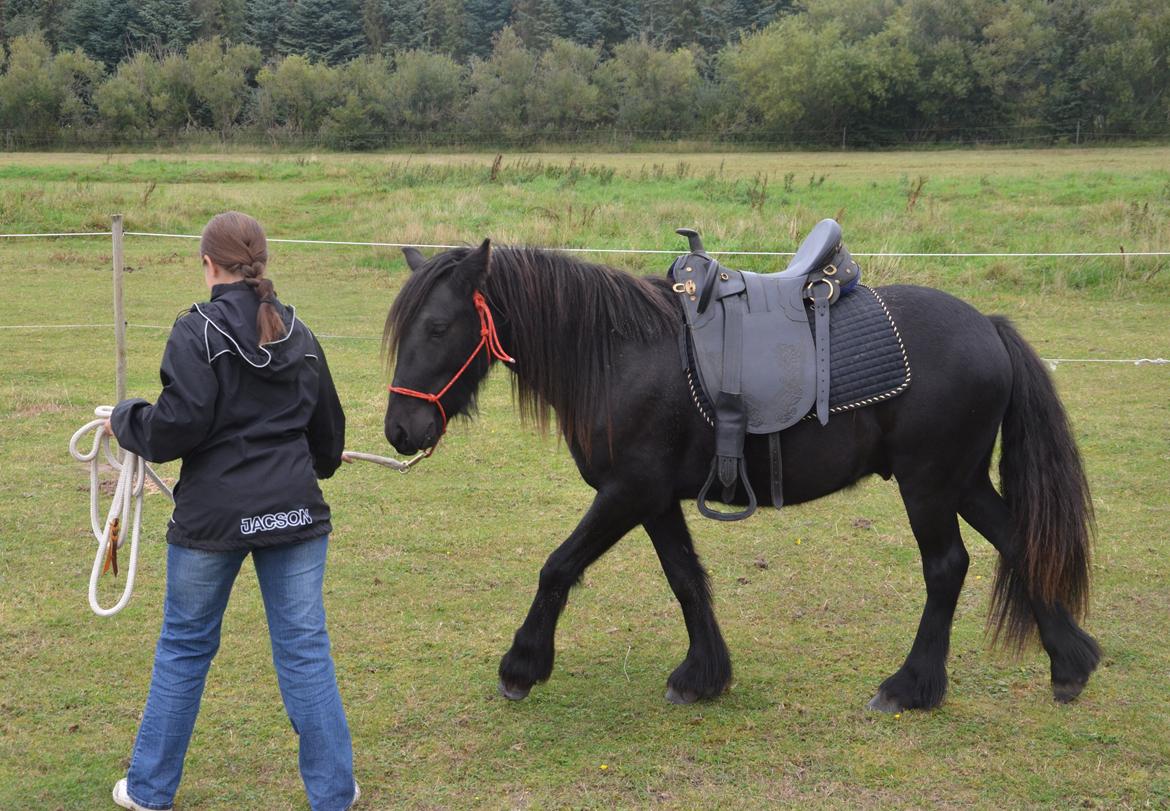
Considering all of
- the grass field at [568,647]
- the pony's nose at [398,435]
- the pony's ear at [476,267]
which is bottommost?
the grass field at [568,647]

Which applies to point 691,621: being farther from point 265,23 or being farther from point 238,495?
point 265,23

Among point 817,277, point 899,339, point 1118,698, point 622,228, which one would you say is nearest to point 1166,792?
point 1118,698

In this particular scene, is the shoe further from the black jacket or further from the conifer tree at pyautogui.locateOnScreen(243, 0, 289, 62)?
the conifer tree at pyautogui.locateOnScreen(243, 0, 289, 62)

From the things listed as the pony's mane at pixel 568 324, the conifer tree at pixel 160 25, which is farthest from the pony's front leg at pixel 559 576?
the conifer tree at pixel 160 25

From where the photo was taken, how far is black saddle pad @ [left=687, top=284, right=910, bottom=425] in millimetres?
3830

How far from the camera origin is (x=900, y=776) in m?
3.54

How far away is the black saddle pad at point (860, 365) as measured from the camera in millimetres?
3830

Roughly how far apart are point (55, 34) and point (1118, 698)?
7229 cm

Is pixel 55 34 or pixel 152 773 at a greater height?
pixel 55 34

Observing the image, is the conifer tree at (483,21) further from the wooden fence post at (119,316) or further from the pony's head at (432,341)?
the pony's head at (432,341)

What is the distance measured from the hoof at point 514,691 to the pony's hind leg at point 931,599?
4.47 feet

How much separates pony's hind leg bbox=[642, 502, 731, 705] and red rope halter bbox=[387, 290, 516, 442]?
0.95 meters

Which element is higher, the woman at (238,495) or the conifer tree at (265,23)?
the conifer tree at (265,23)

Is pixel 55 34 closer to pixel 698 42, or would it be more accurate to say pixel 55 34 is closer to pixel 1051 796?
pixel 698 42
